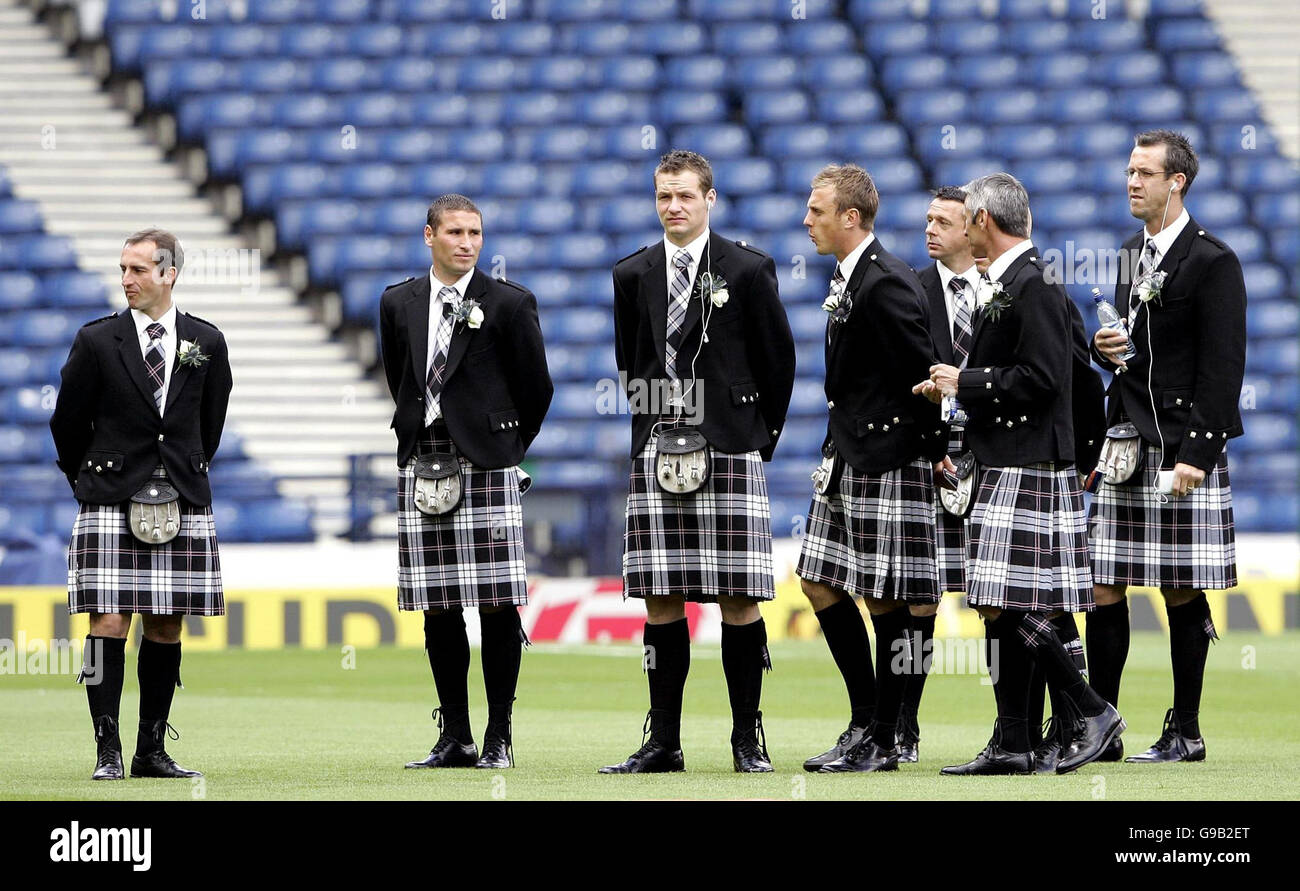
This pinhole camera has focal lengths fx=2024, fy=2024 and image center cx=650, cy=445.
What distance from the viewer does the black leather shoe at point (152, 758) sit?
20.9ft

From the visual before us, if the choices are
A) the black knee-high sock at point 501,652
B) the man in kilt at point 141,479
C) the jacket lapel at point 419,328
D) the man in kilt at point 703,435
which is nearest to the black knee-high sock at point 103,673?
the man in kilt at point 141,479

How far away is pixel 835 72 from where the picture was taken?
66.0ft

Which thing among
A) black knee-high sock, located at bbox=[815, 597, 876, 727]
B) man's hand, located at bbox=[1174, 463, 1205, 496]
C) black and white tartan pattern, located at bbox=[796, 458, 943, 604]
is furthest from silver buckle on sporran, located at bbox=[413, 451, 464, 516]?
man's hand, located at bbox=[1174, 463, 1205, 496]

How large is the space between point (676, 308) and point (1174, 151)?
1.80 meters


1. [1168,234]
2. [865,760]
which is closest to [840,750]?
[865,760]

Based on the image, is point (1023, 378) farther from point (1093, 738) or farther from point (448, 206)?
point (448, 206)

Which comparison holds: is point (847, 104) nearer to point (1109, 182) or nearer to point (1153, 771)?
point (1109, 182)

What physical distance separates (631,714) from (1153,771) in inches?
124

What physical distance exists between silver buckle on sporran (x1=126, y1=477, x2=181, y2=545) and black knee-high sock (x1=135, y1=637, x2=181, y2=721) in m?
0.38

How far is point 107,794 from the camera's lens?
5.82 m

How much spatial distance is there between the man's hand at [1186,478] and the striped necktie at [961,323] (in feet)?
2.74

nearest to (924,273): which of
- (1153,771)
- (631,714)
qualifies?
(1153,771)

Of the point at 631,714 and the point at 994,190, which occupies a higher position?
the point at 994,190

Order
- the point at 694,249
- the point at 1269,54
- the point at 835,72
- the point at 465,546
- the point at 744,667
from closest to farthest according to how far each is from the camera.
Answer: the point at 744,667 < the point at 694,249 < the point at 465,546 < the point at 835,72 < the point at 1269,54
